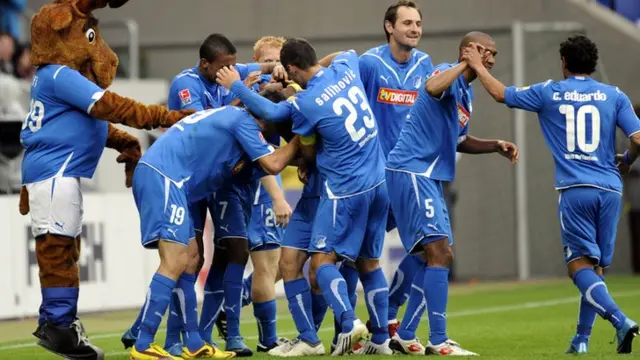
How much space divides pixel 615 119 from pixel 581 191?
0.55 m

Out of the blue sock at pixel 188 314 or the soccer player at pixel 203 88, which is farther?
the soccer player at pixel 203 88

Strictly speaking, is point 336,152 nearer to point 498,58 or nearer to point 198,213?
point 198,213

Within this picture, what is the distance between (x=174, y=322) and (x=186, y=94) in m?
1.66

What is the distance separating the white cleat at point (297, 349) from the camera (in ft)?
30.2

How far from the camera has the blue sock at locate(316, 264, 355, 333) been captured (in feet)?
29.6

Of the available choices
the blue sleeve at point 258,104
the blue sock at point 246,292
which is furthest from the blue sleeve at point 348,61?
the blue sock at point 246,292

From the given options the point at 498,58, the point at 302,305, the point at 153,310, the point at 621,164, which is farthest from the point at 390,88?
the point at 498,58

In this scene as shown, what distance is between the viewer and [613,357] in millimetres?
8812

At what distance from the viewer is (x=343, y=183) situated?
29.7ft

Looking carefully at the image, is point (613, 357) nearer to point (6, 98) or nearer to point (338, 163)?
point (338, 163)

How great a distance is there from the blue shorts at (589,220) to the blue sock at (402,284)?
4.69 ft

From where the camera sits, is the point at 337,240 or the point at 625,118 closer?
the point at 337,240

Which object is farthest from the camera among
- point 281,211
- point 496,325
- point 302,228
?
point 496,325

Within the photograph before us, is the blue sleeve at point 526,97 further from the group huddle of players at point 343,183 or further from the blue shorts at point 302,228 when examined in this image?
the blue shorts at point 302,228
